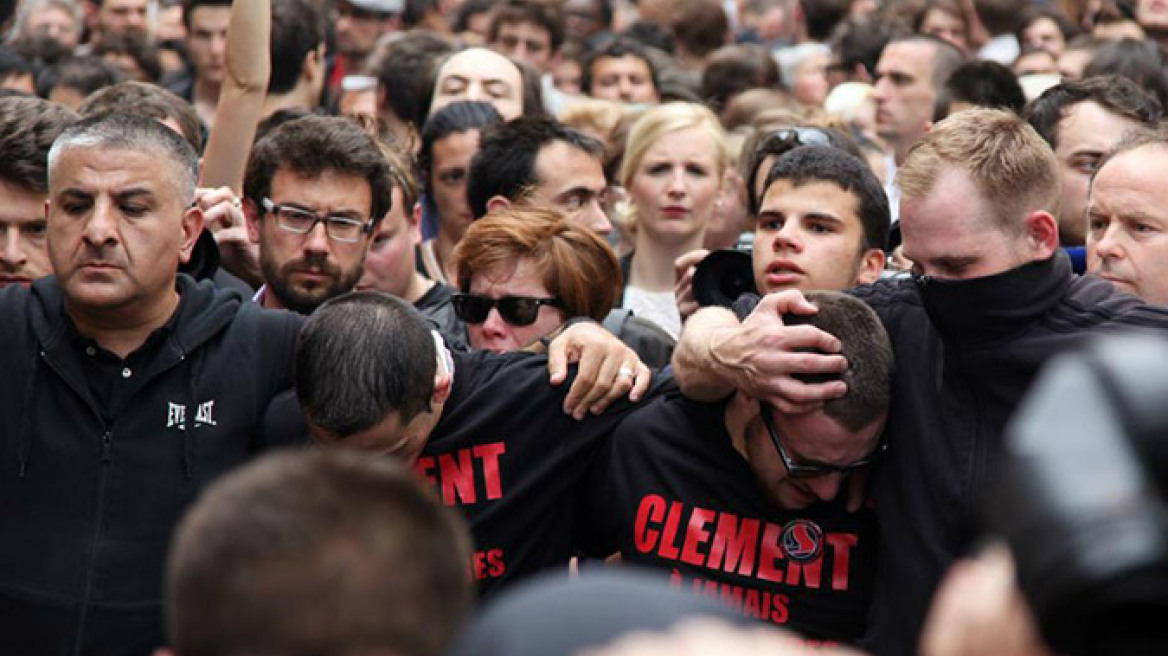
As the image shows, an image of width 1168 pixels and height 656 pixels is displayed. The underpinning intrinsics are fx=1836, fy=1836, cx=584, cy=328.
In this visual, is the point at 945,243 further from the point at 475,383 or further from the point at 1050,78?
the point at 1050,78

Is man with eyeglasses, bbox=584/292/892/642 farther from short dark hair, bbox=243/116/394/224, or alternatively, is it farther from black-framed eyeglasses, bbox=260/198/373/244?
short dark hair, bbox=243/116/394/224

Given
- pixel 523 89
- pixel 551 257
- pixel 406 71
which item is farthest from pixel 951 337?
pixel 406 71

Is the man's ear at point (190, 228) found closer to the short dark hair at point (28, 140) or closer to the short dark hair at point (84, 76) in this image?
the short dark hair at point (28, 140)

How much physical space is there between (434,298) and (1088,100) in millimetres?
2495

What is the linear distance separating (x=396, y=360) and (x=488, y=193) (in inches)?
101

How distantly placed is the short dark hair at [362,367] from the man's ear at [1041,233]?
1.48 metres

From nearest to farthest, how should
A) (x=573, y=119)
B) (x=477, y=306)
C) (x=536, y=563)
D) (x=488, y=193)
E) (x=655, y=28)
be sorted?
(x=536, y=563) < (x=477, y=306) < (x=488, y=193) < (x=573, y=119) < (x=655, y=28)

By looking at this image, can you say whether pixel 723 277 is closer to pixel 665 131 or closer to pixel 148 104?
pixel 665 131

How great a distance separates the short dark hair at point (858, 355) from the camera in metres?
4.28

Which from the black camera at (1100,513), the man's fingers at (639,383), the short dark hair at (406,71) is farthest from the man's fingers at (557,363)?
the short dark hair at (406,71)

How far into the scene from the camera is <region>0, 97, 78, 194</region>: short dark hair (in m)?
5.56

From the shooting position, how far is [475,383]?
4.84m

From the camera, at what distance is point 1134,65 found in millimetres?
8523

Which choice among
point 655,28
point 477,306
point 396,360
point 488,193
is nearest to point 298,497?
point 396,360
